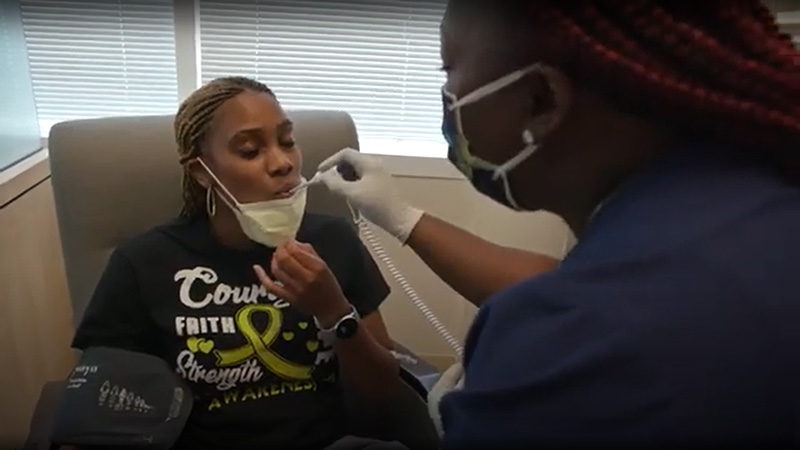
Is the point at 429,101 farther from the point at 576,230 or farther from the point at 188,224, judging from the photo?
the point at 576,230

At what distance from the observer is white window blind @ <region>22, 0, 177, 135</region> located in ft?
6.92

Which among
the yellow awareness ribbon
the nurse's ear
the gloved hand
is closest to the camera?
the nurse's ear

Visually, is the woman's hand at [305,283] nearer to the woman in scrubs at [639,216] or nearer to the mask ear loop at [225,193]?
the mask ear loop at [225,193]

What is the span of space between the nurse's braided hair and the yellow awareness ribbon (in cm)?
78

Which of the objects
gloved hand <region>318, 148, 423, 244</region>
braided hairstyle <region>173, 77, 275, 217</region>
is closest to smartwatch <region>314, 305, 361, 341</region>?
gloved hand <region>318, 148, 423, 244</region>

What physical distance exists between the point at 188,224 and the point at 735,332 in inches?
40.2

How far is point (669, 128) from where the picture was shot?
0.68 meters

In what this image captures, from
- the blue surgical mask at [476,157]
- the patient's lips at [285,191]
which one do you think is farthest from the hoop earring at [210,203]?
the blue surgical mask at [476,157]

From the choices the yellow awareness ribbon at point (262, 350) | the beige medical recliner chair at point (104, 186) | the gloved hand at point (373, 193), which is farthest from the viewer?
the beige medical recliner chair at point (104, 186)

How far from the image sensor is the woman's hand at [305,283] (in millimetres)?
1179

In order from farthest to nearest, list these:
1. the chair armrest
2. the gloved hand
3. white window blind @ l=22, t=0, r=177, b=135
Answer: white window blind @ l=22, t=0, r=177, b=135
the chair armrest
the gloved hand

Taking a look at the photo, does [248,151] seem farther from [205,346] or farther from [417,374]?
[417,374]

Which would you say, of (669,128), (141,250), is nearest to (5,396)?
(141,250)

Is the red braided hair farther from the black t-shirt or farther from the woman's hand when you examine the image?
the black t-shirt
